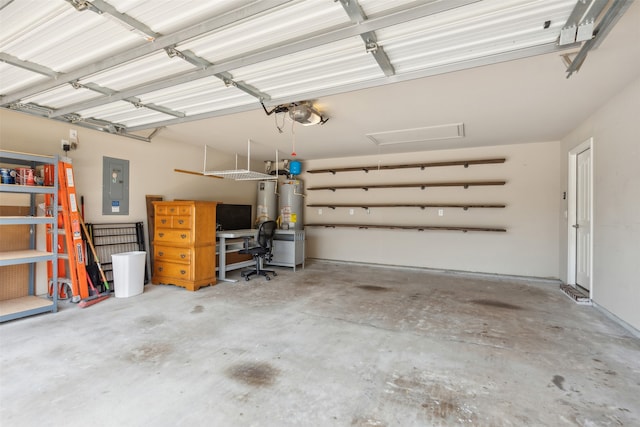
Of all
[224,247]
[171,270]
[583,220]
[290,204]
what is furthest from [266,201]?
[583,220]

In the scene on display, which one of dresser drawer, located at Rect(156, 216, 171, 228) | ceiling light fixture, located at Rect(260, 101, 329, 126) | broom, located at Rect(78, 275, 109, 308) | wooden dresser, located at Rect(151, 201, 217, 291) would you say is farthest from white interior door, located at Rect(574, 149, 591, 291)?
broom, located at Rect(78, 275, 109, 308)

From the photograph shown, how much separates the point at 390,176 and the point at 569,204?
2989mm

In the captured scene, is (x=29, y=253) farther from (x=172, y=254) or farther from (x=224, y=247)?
(x=224, y=247)

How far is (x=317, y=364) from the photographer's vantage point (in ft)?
7.32

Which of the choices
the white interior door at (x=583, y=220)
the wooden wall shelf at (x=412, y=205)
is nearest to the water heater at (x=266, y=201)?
the wooden wall shelf at (x=412, y=205)

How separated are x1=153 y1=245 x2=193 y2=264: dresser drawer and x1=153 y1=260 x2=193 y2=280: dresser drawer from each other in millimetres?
68

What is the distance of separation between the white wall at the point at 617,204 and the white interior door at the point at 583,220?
41 cm

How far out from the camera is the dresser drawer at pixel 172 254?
4.30 metres

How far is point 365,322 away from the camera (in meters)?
3.12

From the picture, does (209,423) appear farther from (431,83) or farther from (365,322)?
(431,83)

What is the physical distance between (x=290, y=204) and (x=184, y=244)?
2.67 meters

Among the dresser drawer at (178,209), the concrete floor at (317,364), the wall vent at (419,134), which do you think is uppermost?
the wall vent at (419,134)

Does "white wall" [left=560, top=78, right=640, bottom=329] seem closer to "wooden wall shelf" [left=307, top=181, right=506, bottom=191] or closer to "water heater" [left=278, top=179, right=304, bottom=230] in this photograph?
"wooden wall shelf" [left=307, top=181, right=506, bottom=191]

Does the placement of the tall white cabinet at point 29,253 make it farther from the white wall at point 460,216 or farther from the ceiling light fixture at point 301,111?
the white wall at point 460,216
